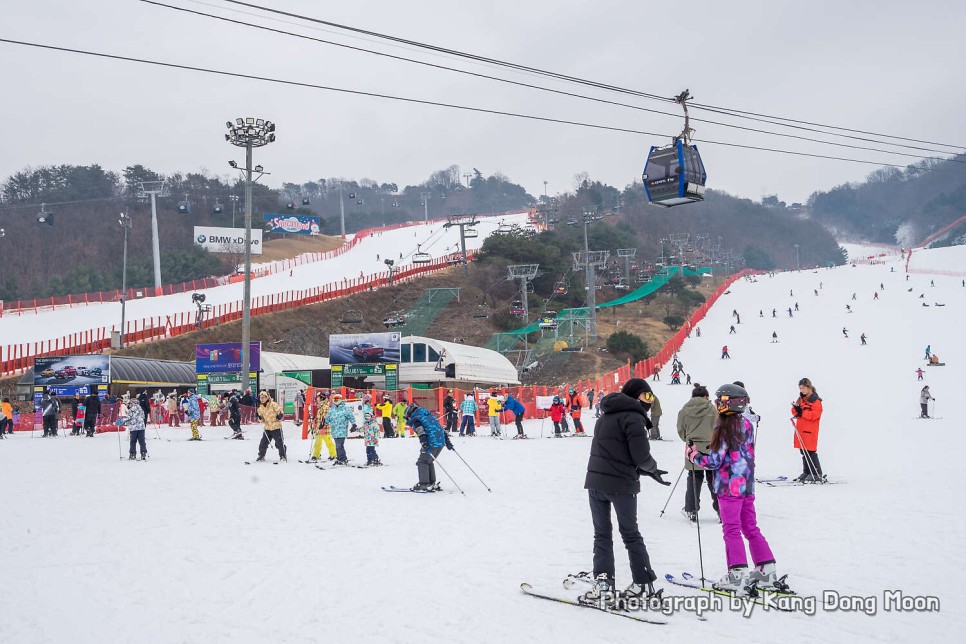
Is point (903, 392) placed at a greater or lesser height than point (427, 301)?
lesser

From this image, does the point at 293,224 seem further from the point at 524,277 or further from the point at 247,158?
the point at 247,158

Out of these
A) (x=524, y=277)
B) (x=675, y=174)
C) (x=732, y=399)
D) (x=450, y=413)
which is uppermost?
(x=524, y=277)

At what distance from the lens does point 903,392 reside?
33406 millimetres

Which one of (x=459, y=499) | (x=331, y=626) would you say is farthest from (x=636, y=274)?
(x=331, y=626)

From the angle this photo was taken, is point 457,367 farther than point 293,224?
No

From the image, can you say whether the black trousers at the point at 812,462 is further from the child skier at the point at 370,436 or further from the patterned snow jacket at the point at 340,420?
the patterned snow jacket at the point at 340,420

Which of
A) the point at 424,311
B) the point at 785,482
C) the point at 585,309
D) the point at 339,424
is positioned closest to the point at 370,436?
the point at 339,424

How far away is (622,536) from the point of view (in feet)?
19.6

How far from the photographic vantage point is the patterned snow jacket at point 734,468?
20.2 ft

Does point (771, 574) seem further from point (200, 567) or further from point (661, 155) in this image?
point (661, 155)

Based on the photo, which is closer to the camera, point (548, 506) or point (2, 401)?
point (548, 506)

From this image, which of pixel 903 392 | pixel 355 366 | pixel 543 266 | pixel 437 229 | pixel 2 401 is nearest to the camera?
pixel 2 401

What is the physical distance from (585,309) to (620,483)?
55.2 meters

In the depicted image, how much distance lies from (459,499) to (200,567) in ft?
15.4
